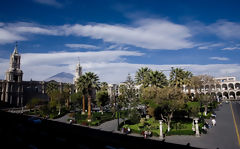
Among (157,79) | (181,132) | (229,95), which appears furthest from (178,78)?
(229,95)

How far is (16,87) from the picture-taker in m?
80.2

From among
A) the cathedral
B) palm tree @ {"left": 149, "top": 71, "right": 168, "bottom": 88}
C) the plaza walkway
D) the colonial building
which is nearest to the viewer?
the plaza walkway

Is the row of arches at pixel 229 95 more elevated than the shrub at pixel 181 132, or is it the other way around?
the row of arches at pixel 229 95

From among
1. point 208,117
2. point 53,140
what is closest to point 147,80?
point 208,117

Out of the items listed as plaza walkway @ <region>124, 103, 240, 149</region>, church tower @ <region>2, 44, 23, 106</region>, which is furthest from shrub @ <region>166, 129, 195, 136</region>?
church tower @ <region>2, 44, 23, 106</region>

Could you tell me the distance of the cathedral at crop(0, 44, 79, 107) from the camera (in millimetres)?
76312

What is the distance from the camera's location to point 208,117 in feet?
128

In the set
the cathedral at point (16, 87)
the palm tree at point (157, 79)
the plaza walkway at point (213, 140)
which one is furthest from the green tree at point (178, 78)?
the cathedral at point (16, 87)

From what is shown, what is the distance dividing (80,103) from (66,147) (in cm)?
5571

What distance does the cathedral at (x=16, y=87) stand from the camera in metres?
76.3

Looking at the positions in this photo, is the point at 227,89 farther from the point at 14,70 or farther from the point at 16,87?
the point at 14,70

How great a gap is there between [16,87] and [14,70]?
939 cm

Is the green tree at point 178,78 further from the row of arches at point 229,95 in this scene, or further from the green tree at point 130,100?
the row of arches at point 229,95

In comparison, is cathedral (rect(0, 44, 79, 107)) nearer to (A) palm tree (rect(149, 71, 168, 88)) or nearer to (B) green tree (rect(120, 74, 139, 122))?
(B) green tree (rect(120, 74, 139, 122))
